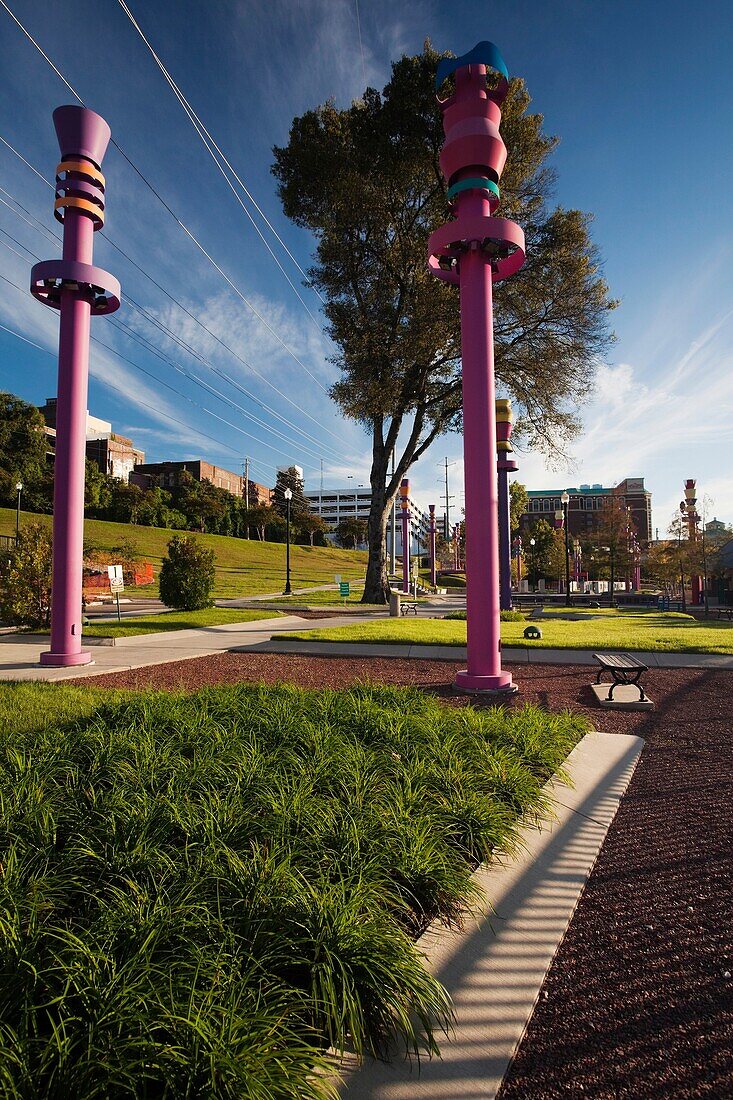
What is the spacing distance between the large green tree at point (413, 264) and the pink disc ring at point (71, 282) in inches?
464

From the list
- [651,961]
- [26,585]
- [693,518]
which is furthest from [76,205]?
[693,518]

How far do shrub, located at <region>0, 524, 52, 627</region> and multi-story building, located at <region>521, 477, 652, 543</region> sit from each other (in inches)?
3980

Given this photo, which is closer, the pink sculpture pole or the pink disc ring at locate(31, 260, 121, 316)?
the pink disc ring at locate(31, 260, 121, 316)

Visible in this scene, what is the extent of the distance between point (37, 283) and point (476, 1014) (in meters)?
10.8

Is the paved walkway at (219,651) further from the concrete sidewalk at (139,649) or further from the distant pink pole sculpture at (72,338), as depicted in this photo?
the distant pink pole sculpture at (72,338)

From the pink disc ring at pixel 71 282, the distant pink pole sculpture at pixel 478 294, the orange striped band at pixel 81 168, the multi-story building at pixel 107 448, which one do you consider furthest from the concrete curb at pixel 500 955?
the multi-story building at pixel 107 448

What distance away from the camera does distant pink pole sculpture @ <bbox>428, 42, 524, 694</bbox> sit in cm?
753

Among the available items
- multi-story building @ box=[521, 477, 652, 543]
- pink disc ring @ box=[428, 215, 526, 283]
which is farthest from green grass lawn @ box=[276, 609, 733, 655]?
multi-story building @ box=[521, 477, 652, 543]

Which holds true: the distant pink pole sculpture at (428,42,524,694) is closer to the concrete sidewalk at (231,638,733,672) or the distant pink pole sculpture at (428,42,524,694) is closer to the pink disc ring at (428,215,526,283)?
the pink disc ring at (428,215,526,283)

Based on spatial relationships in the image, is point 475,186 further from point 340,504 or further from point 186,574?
point 340,504

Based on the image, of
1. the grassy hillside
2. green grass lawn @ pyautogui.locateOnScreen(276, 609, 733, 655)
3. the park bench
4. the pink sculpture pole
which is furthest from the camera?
the grassy hillside

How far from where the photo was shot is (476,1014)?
205cm

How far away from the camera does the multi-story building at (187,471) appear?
289 ft

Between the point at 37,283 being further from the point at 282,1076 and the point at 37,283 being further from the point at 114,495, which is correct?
the point at 114,495
